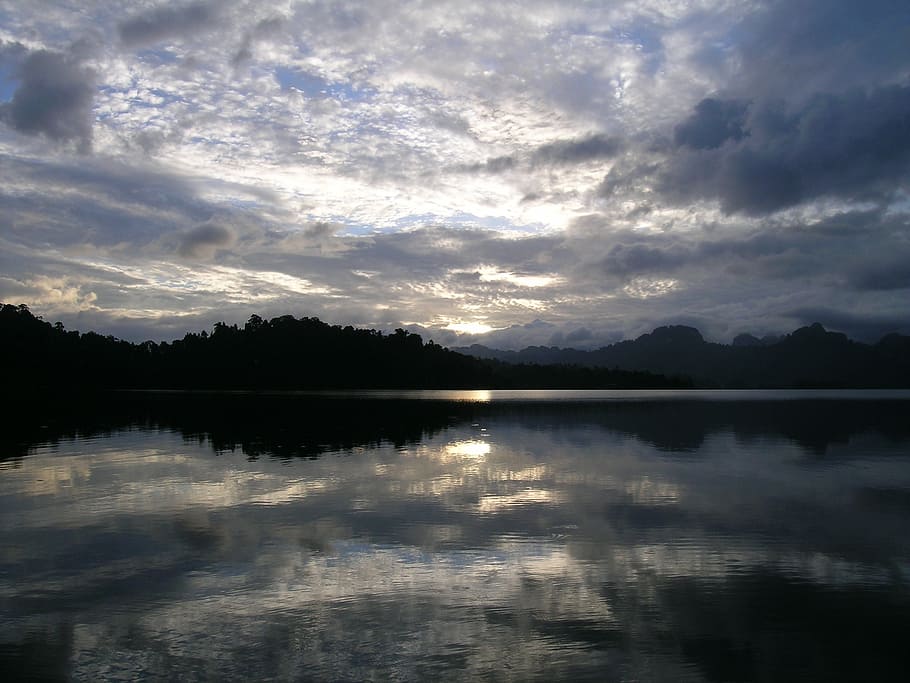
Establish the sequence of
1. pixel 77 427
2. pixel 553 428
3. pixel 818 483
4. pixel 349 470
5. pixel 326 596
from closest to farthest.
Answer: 1. pixel 326 596
2. pixel 818 483
3. pixel 349 470
4. pixel 77 427
5. pixel 553 428

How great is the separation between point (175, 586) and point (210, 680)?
16.0ft

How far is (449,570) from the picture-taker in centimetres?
1498

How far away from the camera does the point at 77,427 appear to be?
5456 cm

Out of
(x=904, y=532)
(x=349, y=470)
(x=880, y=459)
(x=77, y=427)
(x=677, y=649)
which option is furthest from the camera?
(x=77, y=427)

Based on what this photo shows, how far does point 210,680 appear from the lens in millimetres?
9508

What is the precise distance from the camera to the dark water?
34.0 ft

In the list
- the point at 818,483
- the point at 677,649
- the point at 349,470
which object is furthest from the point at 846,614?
the point at 349,470

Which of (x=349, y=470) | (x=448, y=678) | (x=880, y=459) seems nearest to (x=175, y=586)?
(x=448, y=678)

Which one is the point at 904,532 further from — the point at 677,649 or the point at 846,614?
the point at 677,649

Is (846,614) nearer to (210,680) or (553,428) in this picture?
(210,680)

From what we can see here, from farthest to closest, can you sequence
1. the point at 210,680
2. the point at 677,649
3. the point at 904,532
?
1. the point at 904,532
2. the point at 677,649
3. the point at 210,680

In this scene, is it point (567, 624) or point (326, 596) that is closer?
point (567, 624)

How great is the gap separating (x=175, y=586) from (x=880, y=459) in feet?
127

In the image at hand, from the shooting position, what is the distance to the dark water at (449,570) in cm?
1036
